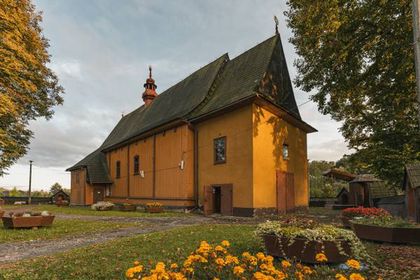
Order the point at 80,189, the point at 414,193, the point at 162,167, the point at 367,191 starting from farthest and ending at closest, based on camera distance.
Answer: the point at 80,189
the point at 367,191
the point at 162,167
the point at 414,193

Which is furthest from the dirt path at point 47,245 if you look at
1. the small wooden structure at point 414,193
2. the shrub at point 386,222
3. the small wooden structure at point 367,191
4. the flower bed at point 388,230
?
the small wooden structure at point 367,191

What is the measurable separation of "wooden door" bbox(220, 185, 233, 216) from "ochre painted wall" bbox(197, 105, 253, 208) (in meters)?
0.30

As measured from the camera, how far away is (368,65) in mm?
17375

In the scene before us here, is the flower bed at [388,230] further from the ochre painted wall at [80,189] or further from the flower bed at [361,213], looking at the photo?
the ochre painted wall at [80,189]

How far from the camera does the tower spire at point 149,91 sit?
37.1m

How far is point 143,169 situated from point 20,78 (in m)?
12.3

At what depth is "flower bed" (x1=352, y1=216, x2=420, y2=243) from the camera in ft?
26.0

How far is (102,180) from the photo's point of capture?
112 feet

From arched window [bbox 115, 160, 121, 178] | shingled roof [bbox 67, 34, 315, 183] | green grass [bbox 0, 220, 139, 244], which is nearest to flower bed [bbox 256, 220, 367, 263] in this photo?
green grass [bbox 0, 220, 139, 244]

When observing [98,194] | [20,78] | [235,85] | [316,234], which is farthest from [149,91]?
[316,234]

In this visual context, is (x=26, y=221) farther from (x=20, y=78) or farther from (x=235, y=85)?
(x=235, y=85)

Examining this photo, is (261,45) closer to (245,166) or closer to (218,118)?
(218,118)

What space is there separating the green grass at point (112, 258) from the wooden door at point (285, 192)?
981cm

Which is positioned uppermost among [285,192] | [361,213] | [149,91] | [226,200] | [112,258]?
[149,91]
